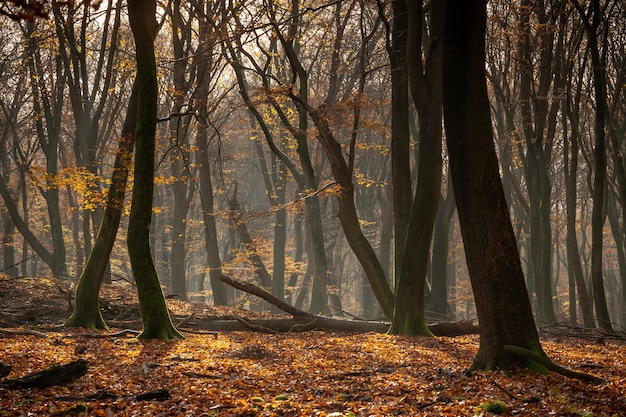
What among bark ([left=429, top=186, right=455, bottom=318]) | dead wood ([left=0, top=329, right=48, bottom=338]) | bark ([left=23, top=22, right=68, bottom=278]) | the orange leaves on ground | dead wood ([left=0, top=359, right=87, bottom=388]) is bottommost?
the orange leaves on ground

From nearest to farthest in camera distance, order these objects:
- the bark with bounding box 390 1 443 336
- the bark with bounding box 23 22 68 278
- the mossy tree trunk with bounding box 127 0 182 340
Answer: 1. the mossy tree trunk with bounding box 127 0 182 340
2. the bark with bounding box 390 1 443 336
3. the bark with bounding box 23 22 68 278

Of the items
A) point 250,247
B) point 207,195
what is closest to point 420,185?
point 207,195

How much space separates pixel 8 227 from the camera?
2595 cm

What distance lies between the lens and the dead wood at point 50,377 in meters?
6.27

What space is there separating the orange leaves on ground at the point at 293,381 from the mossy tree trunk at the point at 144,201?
0.62 meters

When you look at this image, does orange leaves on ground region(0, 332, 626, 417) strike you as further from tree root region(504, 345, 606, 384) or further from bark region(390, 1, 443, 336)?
bark region(390, 1, 443, 336)

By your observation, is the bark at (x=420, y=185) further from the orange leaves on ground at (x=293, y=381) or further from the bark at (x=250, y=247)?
the bark at (x=250, y=247)

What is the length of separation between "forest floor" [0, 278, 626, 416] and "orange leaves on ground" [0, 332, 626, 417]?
0.01m

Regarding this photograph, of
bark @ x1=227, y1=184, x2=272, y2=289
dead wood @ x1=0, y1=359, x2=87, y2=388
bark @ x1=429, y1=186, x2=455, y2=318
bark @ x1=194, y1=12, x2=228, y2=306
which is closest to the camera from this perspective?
dead wood @ x1=0, y1=359, x2=87, y2=388

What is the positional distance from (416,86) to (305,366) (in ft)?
21.2

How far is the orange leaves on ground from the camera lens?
603 centimetres

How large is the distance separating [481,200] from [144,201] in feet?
20.9

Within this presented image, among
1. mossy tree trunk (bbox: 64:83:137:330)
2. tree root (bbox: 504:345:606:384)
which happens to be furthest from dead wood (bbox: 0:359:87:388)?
mossy tree trunk (bbox: 64:83:137:330)

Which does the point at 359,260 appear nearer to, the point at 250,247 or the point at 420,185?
the point at 420,185
